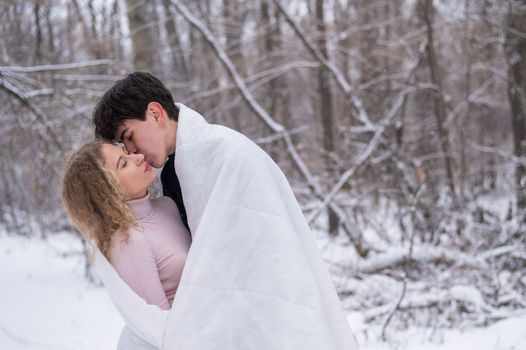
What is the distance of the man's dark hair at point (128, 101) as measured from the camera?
1.97 m

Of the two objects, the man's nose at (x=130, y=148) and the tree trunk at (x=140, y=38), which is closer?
the man's nose at (x=130, y=148)

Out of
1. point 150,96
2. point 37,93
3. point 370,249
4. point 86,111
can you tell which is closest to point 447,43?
point 370,249

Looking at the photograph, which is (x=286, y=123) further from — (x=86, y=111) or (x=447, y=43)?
(x=86, y=111)

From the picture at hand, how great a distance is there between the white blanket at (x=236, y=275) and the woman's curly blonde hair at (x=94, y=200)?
8cm

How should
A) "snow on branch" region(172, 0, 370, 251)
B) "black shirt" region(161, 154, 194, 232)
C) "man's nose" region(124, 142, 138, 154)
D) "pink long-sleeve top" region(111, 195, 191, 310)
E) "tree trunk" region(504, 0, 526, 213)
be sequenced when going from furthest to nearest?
1. "tree trunk" region(504, 0, 526, 213)
2. "snow on branch" region(172, 0, 370, 251)
3. "black shirt" region(161, 154, 194, 232)
4. "man's nose" region(124, 142, 138, 154)
5. "pink long-sleeve top" region(111, 195, 191, 310)

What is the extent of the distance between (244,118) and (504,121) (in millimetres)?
5585

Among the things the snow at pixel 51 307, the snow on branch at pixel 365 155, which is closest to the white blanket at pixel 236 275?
the snow at pixel 51 307

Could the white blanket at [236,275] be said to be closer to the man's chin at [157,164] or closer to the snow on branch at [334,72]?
the man's chin at [157,164]

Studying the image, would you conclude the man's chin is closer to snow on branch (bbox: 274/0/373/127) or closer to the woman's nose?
the woman's nose

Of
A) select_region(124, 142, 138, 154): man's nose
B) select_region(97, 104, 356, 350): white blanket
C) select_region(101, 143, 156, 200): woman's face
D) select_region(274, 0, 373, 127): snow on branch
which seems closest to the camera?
select_region(97, 104, 356, 350): white blanket

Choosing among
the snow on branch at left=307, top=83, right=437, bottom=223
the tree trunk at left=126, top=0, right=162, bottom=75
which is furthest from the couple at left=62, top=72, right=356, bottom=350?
the tree trunk at left=126, top=0, right=162, bottom=75

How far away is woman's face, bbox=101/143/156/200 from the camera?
6.27 ft

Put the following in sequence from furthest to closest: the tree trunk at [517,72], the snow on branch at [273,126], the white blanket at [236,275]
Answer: the tree trunk at [517,72] < the snow on branch at [273,126] < the white blanket at [236,275]

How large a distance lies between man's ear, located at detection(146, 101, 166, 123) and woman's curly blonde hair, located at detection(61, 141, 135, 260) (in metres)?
0.21
